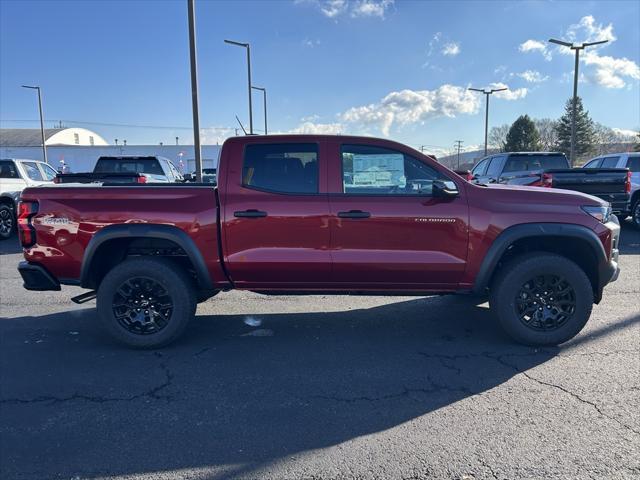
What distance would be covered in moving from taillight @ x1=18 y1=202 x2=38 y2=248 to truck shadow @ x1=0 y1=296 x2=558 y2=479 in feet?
3.43

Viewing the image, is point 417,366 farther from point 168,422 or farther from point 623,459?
point 168,422

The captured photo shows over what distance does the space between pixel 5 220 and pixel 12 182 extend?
3.30ft

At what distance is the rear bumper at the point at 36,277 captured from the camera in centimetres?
426

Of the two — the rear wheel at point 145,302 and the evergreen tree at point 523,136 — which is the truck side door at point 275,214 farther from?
the evergreen tree at point 523,136

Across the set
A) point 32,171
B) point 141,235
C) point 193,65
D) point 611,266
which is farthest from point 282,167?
point 32,171

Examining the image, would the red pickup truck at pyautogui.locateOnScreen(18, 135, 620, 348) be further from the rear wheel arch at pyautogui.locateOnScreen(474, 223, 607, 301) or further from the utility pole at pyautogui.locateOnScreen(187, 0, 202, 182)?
the utility pole at pyautogui.locateOnScreen(187, 0, 202, 182)

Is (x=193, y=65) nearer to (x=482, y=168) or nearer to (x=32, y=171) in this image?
(x=32, y=171)

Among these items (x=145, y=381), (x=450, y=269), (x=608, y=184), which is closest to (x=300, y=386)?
(x=145, y=381)

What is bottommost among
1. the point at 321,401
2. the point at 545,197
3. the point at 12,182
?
the point at 321,401

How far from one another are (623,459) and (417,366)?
1590 millimetres

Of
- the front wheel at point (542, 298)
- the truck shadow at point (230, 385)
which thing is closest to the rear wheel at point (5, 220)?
the truck shadow at point (230, 385)

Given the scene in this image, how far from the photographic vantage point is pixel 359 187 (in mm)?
4242

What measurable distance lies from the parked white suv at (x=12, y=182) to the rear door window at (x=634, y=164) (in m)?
15.0

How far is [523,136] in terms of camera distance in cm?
5503
